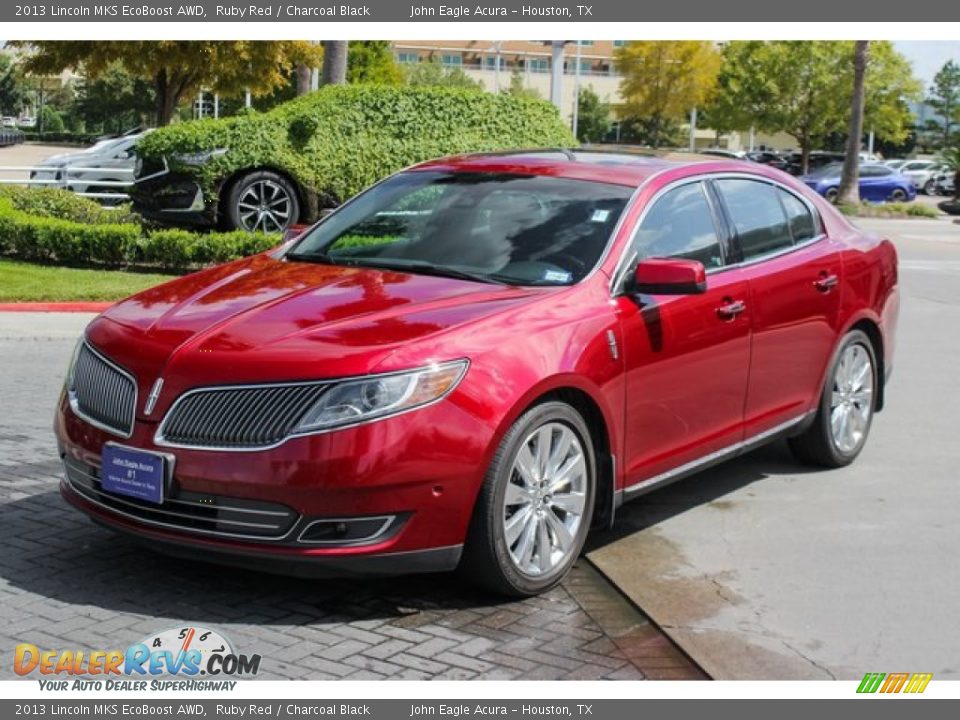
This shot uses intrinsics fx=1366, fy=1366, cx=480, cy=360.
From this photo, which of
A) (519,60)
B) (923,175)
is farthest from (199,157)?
(519,60)

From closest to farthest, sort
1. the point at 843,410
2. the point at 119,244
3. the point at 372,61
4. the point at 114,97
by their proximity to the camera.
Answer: the point at 843,410, the point at 119,244, the point at 372,61, the point at 114,97

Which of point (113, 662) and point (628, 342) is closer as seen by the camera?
point (113, 662)

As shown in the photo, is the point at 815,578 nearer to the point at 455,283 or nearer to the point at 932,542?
the point at 932,542

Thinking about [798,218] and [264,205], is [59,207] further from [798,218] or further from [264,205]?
[798,218]

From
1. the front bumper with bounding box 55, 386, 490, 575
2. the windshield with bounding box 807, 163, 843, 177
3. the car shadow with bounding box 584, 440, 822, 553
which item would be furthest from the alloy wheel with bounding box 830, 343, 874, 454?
the windshield with bounding box 807, 163, 843, 177

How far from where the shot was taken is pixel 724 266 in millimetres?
6422

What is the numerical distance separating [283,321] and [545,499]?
1.23 m

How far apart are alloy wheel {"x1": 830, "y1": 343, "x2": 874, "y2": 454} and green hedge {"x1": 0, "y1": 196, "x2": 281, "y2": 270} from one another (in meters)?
8.02

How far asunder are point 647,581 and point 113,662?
2.20 metres
